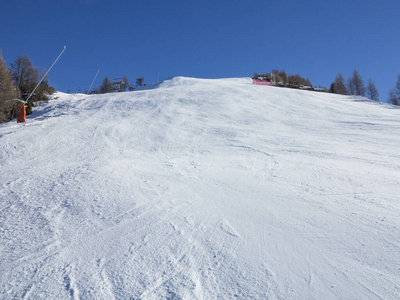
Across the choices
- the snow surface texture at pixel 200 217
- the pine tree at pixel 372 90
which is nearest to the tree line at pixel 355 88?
the pine tree at pixel 372 90

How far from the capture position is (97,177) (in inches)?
225

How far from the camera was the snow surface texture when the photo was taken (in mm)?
2701

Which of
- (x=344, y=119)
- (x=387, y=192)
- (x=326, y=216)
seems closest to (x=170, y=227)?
(x=326, y=216)

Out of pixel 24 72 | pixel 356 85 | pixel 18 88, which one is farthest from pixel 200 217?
pixel 356 85

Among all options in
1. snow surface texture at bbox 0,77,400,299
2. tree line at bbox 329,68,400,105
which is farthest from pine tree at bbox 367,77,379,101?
snow surface texture at bbox 0,77,400,299

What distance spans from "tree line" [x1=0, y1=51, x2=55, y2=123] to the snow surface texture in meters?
10.2

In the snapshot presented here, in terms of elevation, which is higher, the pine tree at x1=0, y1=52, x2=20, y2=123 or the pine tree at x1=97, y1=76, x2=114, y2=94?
the pine tree at x1=97, y1=76, x2=114, y2=94

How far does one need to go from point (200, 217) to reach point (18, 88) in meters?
25.9

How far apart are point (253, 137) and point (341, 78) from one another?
167ft

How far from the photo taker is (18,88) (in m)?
22.6

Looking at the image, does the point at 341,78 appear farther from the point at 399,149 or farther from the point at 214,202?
the point at 214,202

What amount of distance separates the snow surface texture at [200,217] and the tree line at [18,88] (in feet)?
33.3

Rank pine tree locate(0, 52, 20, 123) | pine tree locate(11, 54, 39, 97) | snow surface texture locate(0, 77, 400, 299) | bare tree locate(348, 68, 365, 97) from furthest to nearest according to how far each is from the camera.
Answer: bare tree locate(348, 68, 365, 97) → pine tree locate(11, 54, 39, 97) → pine tree locate(0, 52, 20, 123) → snow surface texture locate(0, 77, 400, 299)

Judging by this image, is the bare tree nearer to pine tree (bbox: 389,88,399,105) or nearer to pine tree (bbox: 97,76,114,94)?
pine tree (bbox: 389,88,399,105)
